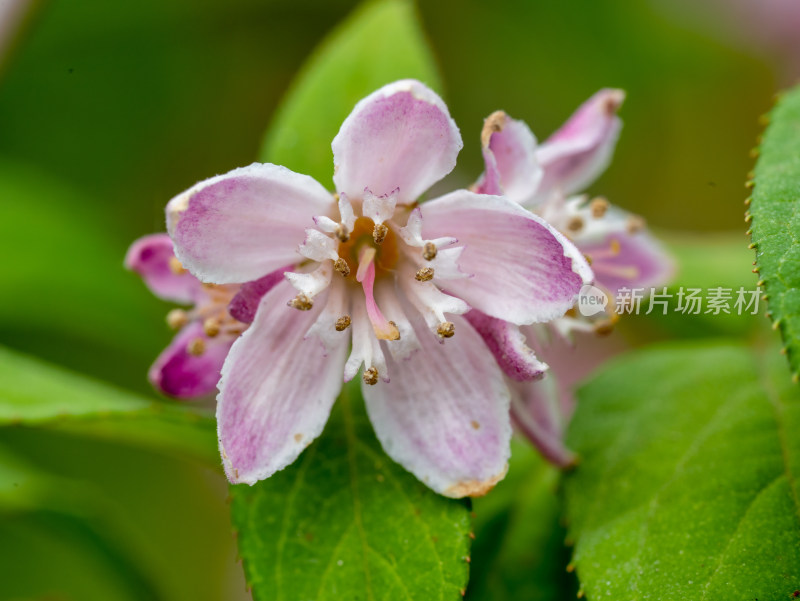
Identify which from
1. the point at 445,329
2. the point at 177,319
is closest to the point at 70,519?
the point at 177,319

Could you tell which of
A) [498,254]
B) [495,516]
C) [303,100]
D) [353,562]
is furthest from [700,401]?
[303,100]

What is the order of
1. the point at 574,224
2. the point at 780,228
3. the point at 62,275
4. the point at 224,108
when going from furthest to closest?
the point at 224,108, the point at 62,275, the point at 574,224, the point at 780,228

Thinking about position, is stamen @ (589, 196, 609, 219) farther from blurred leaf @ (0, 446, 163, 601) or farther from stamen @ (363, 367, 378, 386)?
blurred leaf @ (0, 446, 163, 601)

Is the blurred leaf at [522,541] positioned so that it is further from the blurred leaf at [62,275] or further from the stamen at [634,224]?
the blurred leaf at [62,275]

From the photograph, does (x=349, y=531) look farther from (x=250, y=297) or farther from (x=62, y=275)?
(x=62, y=275)

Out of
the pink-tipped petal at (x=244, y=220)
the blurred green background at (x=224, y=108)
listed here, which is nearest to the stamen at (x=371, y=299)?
the pink-tipped petal at (x=244, y=220)
